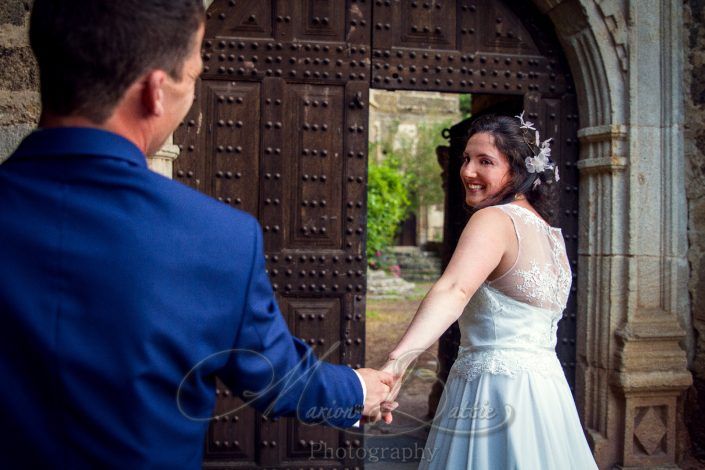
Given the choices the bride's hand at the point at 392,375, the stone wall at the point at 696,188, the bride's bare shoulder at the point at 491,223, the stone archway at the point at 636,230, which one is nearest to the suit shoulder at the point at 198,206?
the bride's hand at the point at 392,375

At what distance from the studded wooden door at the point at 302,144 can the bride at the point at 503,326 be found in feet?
4.70

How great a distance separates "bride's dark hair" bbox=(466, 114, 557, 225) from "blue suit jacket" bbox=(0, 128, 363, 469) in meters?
1.54

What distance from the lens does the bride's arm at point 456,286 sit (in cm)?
206

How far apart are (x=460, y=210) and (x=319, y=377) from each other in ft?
13.0

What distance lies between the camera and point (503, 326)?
2.33 metres

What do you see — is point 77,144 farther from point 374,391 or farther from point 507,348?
point 507,348

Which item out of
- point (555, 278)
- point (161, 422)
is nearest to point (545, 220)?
point (555, 278)

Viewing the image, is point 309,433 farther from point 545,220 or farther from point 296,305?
point 545,220

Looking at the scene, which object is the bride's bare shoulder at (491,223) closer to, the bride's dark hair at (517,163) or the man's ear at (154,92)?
the bride's dark hair at (517,163)

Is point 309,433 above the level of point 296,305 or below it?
below

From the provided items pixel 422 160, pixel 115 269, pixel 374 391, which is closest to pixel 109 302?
pixel 115 269

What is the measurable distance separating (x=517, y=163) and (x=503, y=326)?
619 millimetres

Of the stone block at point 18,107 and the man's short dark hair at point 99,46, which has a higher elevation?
the stone block at point 18,107

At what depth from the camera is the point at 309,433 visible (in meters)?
3.78
